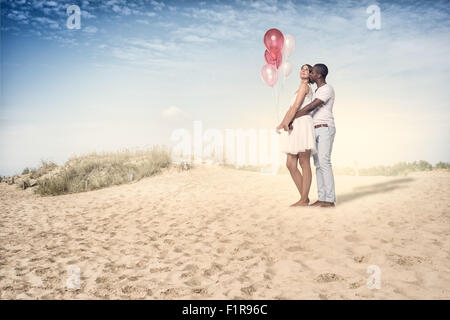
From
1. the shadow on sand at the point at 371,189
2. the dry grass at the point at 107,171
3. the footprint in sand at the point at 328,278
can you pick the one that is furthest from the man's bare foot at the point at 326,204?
the dry grass at the point at 107,171

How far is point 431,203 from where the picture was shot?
24.0 ft

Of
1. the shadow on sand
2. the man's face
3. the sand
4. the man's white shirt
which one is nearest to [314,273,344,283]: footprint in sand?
the sand

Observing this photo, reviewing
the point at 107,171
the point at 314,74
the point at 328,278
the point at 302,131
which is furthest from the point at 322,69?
the point at 107,171

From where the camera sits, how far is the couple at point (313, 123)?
611 centimetres

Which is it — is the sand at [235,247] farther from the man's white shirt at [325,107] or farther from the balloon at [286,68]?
the balloon at [286,68]

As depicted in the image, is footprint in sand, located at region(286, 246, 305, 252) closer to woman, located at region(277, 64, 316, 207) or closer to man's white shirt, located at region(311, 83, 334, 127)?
woman, located at region(277, 64, 316, 207)

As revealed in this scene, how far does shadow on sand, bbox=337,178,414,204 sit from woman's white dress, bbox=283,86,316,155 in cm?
227

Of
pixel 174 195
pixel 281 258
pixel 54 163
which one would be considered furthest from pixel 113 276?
pixel 54 163

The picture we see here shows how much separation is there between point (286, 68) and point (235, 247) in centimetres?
630

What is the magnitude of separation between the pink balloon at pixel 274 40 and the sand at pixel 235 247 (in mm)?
4194

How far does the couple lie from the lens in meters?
6.11

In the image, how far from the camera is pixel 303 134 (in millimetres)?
6195
